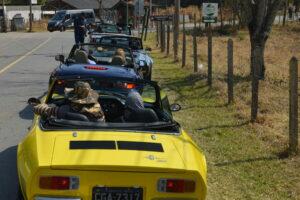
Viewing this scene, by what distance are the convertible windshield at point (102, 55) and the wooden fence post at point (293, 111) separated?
4177 millimetres

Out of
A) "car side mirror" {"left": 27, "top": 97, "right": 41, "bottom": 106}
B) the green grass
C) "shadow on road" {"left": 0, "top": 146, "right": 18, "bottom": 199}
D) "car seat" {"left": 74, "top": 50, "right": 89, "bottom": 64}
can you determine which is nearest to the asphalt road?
"shadow on road" {"left": 0, "top": 146, "right": 18, "bottom": 199}

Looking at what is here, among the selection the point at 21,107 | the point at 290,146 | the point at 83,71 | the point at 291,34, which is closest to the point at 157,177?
the point at 290,146

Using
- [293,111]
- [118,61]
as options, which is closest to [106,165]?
[293,111]

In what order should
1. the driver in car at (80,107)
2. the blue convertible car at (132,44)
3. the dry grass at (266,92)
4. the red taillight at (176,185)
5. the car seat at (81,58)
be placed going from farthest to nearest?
the blue convertible car at (132,44)
the car seat at (81,58)
the dry grass at (266,92)
the driver in car at (80,107)
the red taillight at (176,185)

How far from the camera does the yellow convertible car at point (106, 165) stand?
4.37 meters

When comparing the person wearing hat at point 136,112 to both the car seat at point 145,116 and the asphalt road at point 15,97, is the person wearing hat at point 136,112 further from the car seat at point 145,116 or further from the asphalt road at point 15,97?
the asphalt road at point 15,97

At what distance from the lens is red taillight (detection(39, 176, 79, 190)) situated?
4359 millimetres

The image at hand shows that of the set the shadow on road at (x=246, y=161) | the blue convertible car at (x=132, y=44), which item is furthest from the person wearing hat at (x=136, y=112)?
the blue convertible car at (x=132, y=44)

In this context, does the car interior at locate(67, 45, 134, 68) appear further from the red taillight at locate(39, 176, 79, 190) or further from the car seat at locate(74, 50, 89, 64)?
the red taillight at locate(39, 176, 79, 190)

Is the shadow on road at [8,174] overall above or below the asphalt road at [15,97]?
below

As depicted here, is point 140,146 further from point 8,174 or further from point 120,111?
point 8,174

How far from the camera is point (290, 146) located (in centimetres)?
791

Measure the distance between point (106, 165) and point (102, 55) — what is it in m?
10.2

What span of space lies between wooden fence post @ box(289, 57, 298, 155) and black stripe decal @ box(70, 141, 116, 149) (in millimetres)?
3709
